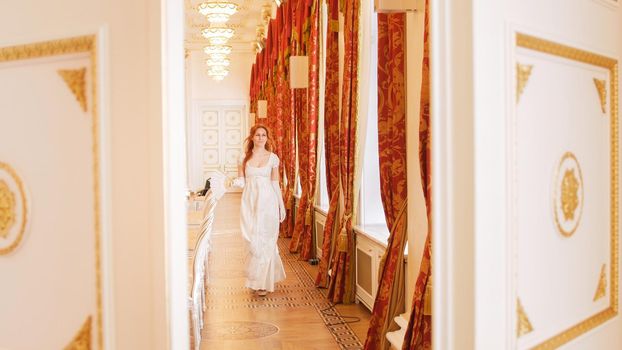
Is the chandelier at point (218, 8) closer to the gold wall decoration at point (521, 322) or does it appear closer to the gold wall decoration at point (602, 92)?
the gold wall decoration at point (602, 92)

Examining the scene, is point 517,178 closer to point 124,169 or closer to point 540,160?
point 540,160

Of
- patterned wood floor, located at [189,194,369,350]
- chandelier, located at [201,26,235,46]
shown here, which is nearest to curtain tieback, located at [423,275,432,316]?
patterned wood floor, located at [189,194,369,350]

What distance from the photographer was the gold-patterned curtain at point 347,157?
5.86 meters

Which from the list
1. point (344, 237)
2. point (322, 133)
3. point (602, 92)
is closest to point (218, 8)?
point (322, 133)

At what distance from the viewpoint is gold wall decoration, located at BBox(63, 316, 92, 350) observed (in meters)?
1.57

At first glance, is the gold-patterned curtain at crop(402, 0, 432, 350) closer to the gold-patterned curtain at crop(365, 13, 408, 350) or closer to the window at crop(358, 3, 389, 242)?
the gold-patterned curtain at crop(365, 13, 408, 350)

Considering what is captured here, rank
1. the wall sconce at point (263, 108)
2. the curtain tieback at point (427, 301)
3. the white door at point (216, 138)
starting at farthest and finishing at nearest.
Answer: the white door at point (216, 138) → the wall sconce at point (263, 108) → the curtain tieback at point (427, 301)

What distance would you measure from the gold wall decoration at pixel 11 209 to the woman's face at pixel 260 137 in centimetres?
545

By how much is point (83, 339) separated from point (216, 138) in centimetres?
1945

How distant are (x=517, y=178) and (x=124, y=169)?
953 millimetres

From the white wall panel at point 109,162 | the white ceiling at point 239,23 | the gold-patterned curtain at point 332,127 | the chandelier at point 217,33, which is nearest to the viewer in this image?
the white wall panel at point 109,162

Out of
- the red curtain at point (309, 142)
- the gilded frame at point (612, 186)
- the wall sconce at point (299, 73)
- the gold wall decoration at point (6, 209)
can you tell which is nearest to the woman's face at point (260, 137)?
the red curtain at point (309, 142)

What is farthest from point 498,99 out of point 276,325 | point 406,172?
point 276,325

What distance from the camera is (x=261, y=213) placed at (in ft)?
22.6
